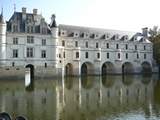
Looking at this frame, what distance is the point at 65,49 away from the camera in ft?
168

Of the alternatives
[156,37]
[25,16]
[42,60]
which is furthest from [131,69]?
[25,16]

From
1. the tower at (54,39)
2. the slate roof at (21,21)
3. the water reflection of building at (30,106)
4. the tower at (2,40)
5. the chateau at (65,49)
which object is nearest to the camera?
the water reflection of building at (30,106)

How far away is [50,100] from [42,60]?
80.7 ft

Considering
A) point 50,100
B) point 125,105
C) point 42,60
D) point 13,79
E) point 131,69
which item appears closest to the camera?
point 125,105

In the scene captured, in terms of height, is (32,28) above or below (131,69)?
above

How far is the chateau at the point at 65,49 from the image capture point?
4269 centimetres

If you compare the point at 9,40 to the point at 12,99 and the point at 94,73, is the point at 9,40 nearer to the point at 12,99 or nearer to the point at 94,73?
the point at 94,73

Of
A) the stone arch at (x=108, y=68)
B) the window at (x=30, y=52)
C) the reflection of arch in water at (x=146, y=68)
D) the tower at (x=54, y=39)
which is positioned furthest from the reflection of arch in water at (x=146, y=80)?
the window at (x=30, y=52)

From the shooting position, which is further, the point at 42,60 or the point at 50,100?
the point at 42,60

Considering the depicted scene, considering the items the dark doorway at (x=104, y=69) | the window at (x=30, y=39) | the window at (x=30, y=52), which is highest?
the window at (x=30, y=39)

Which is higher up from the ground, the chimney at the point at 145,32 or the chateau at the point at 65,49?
the chimney at the point at 145,32

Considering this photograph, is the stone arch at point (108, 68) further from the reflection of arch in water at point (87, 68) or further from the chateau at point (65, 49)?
the reflection of arch in water at point (87, 68)

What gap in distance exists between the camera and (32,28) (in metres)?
44.4

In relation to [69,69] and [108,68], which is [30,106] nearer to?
[69,69]
